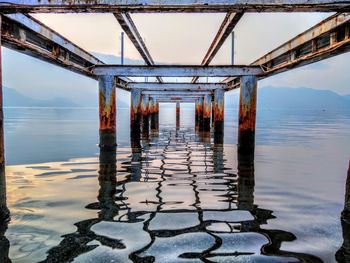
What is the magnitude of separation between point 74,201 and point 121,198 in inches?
35.2

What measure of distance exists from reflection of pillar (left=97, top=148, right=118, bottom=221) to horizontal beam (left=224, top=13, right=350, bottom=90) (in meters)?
5.85

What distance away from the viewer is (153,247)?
389 centimetres

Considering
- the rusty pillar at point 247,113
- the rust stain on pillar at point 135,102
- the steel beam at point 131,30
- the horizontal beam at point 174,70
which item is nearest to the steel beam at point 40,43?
the horizontal beam at point 174,70

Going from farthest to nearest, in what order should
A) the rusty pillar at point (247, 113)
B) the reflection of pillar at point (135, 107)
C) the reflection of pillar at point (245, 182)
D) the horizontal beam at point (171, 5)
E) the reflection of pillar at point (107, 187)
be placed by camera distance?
the reflection of pillar at point (135, 107), the rusty pillar at point (247, 113), the reflection of pillar at point (245, 182), the reflection of pillar at point (107, 187), the horizontal beam at point (171, 5)

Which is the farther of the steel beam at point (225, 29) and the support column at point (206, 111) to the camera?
the support column at point (206, 111)

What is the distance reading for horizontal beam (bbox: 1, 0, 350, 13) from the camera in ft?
15.7

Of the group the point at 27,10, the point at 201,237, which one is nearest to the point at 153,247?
the point at 201,237

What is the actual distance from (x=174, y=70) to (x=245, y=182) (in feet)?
22.0

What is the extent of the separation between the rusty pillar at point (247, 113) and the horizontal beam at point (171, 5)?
24.5 ft

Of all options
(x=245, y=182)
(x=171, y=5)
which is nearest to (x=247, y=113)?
(x=245, y=182)

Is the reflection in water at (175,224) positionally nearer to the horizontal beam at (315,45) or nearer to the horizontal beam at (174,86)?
the horizontal beam at (315,45)

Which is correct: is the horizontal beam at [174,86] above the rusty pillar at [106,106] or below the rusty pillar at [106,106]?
above

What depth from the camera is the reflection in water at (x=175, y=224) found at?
12.2 feet

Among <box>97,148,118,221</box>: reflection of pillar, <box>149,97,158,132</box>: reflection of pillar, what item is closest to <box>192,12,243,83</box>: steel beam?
<box>97,148,118,221</box>: reflection of pillar
